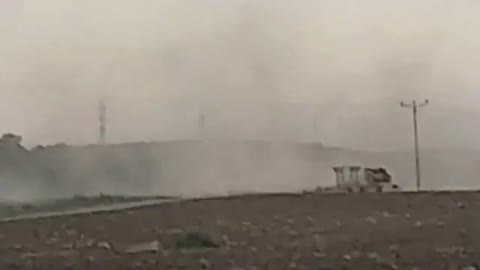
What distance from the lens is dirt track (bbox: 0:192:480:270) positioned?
64.8ft

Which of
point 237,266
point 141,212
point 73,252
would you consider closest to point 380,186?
point 141,212

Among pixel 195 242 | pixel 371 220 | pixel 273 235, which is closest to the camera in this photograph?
pixel 195 242

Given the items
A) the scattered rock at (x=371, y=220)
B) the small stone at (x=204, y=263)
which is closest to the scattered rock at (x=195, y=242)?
the small stone at (x=204, y=263)

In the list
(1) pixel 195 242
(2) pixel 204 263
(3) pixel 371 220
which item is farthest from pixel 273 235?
(2) pixel 204 263

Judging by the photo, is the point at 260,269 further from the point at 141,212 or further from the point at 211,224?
the point at 141,212

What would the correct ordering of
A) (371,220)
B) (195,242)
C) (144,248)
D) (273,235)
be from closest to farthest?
1. (144,248)
2. (195,242)
3. (273,235)
4. (371,220)

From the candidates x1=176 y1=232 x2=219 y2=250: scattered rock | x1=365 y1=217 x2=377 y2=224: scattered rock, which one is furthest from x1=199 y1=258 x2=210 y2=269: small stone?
x1=365 y1=217 x2=377 y2=224: scattered rock

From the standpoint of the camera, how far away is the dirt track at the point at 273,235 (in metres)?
19.8

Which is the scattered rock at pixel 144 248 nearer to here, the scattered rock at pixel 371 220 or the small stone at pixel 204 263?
the small stone at pixel 204 263

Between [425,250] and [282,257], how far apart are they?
10.0 feet

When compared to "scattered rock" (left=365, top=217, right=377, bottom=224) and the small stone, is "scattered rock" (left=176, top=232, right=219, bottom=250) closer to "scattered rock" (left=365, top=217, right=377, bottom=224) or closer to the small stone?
the small stone

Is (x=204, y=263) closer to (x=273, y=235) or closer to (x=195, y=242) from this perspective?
(x=195, y=242)

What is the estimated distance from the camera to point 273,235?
27.9 metres

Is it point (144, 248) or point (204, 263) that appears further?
point (144, 248)
